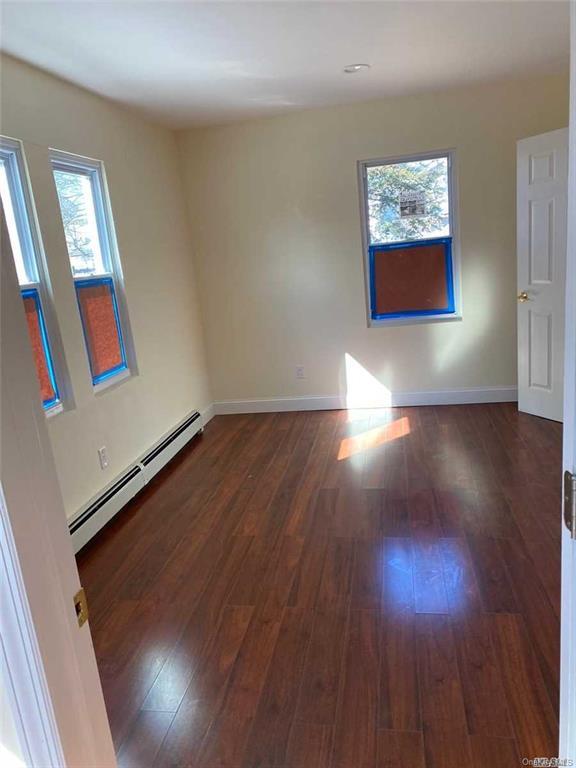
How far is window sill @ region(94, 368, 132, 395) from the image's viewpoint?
11.5 feet

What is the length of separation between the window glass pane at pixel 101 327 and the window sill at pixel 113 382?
1.1 inches

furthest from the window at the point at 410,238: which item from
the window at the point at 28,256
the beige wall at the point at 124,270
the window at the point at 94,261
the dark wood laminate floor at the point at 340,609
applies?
the window at the point at 28,256

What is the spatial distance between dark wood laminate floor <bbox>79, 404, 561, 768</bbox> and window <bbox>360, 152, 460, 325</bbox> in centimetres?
143

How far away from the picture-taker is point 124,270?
3.84 metres

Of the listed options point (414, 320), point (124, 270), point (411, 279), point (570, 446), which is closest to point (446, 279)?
point (411, 279)

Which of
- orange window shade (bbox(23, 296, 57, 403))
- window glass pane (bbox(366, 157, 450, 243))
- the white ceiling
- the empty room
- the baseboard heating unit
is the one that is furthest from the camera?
window glass pane (bbox(366, 157, 450, 243))

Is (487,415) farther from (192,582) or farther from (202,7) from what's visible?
(202,7)

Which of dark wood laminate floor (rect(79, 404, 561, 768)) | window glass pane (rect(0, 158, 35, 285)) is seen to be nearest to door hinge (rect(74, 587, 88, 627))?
dark wood laminate floor (rect(79, 404, 561, 768))

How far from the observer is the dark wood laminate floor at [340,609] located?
70.0 inches

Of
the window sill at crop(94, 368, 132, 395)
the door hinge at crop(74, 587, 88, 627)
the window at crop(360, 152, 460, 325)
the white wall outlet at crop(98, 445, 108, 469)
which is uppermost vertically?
the window at crop(360, 152, 460, 325)

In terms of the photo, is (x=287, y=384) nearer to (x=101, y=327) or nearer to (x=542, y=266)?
(x=101, y=327)

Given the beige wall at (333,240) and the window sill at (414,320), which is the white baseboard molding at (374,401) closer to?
the beige wall at (333,240)

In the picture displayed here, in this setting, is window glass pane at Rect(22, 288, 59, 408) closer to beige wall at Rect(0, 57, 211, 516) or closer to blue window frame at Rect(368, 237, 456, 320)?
beige wall at Rect(0, 57, 211, 516)

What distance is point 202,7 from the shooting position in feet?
7.83
